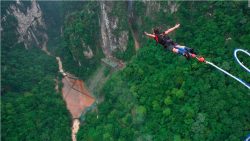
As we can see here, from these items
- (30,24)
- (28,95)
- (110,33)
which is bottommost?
(28,95)

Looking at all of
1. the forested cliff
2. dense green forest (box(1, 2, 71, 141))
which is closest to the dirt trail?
the forested cliff

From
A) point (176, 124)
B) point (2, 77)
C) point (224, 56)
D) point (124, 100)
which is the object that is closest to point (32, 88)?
point (2, 77)

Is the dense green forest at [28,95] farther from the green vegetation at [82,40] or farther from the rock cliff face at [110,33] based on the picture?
the rock cliff face at [110,33]

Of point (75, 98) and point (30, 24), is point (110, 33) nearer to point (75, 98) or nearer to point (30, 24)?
point (75, 98)

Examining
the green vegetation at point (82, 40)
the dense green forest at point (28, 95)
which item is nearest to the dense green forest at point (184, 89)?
the dense green forest at point (28, 95)

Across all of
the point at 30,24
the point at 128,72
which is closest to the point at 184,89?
the point at 128,72

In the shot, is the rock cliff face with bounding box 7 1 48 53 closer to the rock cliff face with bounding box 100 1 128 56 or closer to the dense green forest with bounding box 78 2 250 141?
the rock cliff face with bounding box 100 1 128 56

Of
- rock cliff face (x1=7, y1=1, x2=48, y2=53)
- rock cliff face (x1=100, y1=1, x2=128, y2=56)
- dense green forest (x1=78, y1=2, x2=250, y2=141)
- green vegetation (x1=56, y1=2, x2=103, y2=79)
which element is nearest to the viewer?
dense green forest (x1=78, y1=2, x2=250, y2=141)
